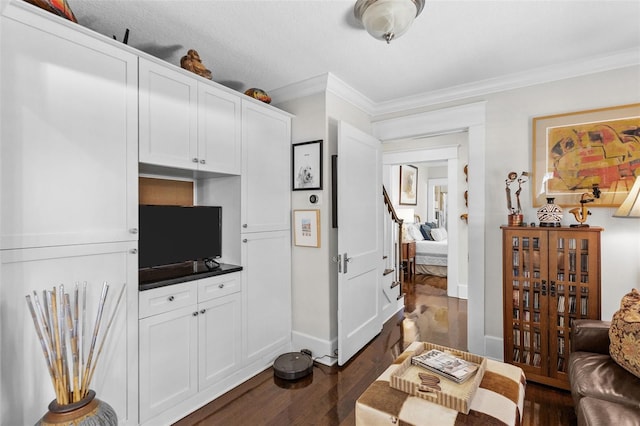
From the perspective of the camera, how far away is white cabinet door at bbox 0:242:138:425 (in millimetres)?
1410

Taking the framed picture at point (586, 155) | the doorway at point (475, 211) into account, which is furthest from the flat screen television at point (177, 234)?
the framed picture at point (586, 155)

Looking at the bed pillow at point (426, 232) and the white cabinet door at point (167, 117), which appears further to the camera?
the bed pillow at point (426, 232)

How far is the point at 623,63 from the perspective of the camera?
2.40 m

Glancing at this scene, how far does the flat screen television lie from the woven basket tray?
5.25ft

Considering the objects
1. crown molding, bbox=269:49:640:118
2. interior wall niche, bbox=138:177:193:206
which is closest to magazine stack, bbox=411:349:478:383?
interior wall niche, bbox=138:177:193:206

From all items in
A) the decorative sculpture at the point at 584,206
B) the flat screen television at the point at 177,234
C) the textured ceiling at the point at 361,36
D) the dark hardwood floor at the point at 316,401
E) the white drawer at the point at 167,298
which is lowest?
the dark hardwood floor at the point at 316,401

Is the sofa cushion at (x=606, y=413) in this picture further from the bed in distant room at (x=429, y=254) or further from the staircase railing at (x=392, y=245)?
the bed in distant room at (x=429, y=254)

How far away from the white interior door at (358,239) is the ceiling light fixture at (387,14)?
985mm

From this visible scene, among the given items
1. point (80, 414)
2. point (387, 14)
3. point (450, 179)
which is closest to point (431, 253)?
point (450, 179)

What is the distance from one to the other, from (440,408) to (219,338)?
158 centimetres

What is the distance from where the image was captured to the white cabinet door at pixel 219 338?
2.24 metres

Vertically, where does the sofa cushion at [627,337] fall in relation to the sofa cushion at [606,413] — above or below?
above

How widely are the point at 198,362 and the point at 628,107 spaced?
3636 millimetres

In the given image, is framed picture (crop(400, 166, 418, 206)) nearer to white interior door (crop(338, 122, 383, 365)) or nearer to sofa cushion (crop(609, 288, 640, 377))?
white interior door (crop(338, 122, 383, 365))
